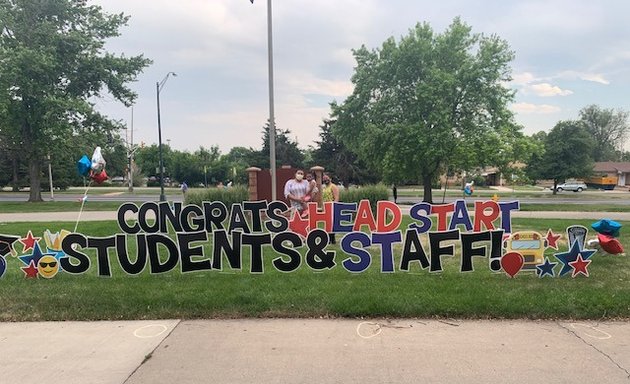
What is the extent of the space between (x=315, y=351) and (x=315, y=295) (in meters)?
1.56

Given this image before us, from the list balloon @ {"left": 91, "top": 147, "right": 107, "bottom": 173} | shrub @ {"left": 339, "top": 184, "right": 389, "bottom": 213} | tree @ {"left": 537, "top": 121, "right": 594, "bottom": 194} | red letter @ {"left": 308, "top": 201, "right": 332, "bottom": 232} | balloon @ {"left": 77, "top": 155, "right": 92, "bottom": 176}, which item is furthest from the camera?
tree @ {"left": 537, "top": 121, "right": 594, "bottom": 194}

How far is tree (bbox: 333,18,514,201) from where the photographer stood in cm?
2520

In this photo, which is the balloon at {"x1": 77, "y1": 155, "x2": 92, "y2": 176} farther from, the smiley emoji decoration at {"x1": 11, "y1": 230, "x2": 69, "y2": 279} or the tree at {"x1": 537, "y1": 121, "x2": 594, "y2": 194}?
the tree at {"x1": 537, "y1": 121, "x2": 594, "y2": 194}

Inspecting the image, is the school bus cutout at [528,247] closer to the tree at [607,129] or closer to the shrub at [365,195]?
the shrub at [365,195]

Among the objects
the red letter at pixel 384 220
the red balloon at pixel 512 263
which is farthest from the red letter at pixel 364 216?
the red balloon at pixel 512 263

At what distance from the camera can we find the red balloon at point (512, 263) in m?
6.65

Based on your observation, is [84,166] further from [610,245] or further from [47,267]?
[610,245]

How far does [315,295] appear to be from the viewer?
19.0 feet

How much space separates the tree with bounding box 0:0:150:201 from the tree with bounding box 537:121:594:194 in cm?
3383


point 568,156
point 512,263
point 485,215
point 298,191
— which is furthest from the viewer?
point 568,156

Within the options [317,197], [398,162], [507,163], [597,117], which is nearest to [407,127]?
[398,162]

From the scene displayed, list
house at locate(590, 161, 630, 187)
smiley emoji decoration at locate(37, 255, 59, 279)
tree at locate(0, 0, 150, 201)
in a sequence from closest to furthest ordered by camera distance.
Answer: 1. smiley emoji decoration at locate(37, 255, 59, 279)
2. tree at locate(0, 0, 150, 201)
3. house at locate(590, 161, 630, 187)

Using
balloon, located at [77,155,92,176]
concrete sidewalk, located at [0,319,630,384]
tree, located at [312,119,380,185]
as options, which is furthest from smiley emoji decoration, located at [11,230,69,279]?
tree, located at [312,119,380,185]

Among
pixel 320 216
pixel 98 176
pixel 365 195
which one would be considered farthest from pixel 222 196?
pixel 320 216
